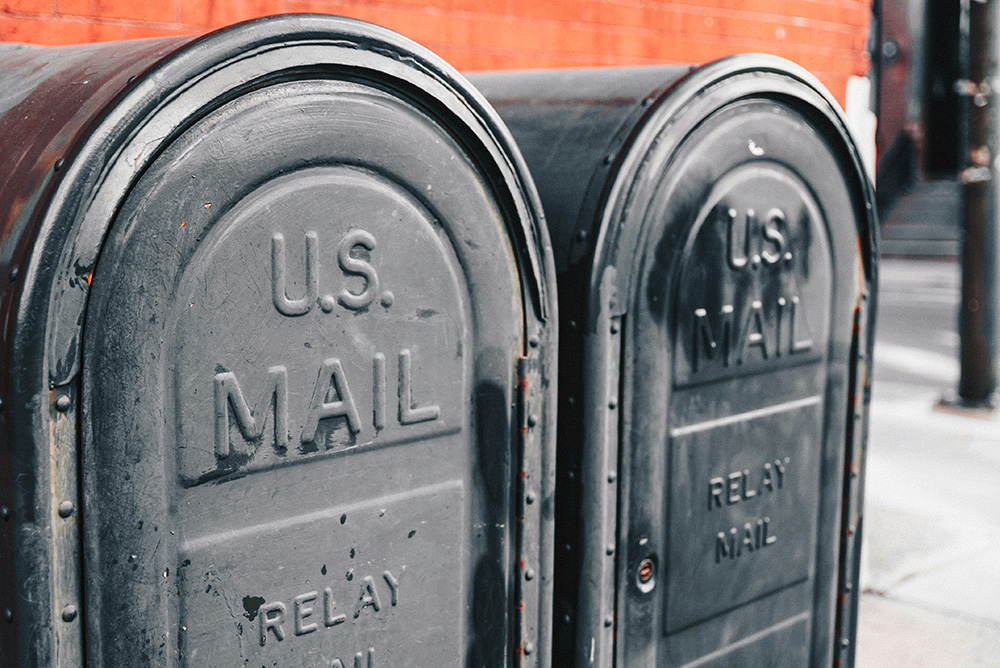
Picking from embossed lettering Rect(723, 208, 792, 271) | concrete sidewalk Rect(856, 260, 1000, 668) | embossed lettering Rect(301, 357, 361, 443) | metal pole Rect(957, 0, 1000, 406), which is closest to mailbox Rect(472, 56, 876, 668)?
embossed lettering Rect(723, 208, 792, 271)

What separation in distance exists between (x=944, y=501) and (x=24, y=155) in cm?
477

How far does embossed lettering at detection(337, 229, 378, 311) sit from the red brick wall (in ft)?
3.47

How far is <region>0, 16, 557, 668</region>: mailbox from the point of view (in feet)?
3.89

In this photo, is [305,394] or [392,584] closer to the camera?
[305,394]

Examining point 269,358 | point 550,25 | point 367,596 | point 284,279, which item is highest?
point 550,25

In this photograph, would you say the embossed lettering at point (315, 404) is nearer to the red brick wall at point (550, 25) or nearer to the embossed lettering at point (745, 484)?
the embossed lettering at point (745, 484)

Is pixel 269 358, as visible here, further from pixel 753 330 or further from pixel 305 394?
pixel 753 330

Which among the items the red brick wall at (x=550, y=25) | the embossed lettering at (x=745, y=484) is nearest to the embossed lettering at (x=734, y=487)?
the embossed lettering at (x=745, y=484)

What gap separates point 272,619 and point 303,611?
51mm

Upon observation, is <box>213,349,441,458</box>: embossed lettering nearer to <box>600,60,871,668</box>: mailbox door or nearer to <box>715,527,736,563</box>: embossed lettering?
<box>600,60,871,668</box>: mailbox door

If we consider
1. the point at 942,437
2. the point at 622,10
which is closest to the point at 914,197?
the point at 942,437

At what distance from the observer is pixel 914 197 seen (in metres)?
20.8

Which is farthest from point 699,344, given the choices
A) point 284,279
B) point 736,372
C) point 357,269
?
point 284,279

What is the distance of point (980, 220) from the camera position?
7324mm
